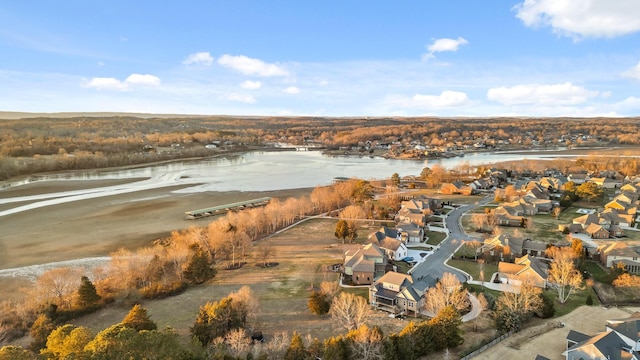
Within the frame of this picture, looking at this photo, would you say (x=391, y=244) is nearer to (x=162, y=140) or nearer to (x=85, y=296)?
(x=85, y=296)

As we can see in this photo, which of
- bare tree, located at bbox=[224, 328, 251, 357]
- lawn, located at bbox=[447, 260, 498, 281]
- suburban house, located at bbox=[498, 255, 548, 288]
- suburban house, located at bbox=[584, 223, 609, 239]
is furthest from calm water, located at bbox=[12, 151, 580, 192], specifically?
bare tree, located at bbox=[224, 328, 251, 357]

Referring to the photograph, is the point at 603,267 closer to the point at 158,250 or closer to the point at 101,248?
the point at 158,250

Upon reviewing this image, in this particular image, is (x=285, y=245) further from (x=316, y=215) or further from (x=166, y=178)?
(x=166, y=178)

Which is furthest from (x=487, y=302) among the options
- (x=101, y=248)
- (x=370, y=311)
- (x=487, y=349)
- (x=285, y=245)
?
(x=101, y=248)

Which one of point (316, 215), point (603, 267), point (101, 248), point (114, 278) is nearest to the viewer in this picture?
point (114, 278)

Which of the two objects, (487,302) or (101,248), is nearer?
(487,302)

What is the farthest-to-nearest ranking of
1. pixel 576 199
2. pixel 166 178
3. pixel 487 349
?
1. pixel 166 178
2. pixel 576 199
3. pixel 487 349

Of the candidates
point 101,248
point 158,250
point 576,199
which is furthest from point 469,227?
point 101,248
